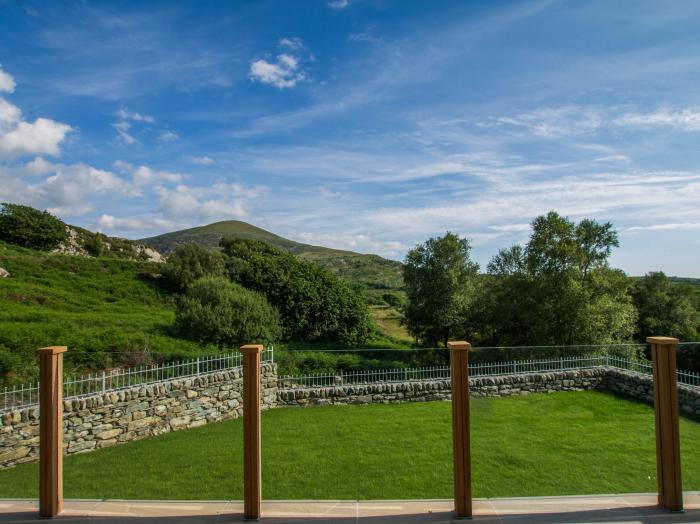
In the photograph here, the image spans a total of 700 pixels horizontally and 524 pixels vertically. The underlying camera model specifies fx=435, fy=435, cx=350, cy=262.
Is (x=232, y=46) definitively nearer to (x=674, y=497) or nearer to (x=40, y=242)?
(x=674, y=497)

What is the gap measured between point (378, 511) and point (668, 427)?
9.76 ft

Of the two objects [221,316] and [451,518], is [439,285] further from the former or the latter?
[451,518]

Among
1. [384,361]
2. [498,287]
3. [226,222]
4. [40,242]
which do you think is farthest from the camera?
[226,222]

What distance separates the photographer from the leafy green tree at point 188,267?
91.4 feet

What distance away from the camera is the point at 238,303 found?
54.5 feet

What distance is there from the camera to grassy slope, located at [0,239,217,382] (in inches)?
504

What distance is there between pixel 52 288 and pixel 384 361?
795 inches

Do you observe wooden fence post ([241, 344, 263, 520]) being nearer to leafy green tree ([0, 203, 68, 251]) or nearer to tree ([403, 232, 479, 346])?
tree ([403, 232, 479, 346])

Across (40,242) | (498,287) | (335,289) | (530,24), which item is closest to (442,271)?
(498,287)

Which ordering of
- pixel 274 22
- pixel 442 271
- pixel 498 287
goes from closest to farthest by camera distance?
pixel 274 22, pixel 498 287, pixel 442 271

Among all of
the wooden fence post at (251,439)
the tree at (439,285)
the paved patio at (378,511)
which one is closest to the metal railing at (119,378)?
the paved patio at (378,511)

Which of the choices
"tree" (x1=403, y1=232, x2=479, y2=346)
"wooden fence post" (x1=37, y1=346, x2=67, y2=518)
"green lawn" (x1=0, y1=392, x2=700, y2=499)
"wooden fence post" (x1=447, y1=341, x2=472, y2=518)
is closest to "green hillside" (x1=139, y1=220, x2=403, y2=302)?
"tree" (x1=403, y1=232, x2=479, y2=346)

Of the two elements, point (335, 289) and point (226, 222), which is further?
point (226, 222)

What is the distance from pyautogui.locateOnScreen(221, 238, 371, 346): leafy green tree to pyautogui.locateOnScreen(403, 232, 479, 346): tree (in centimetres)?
378
